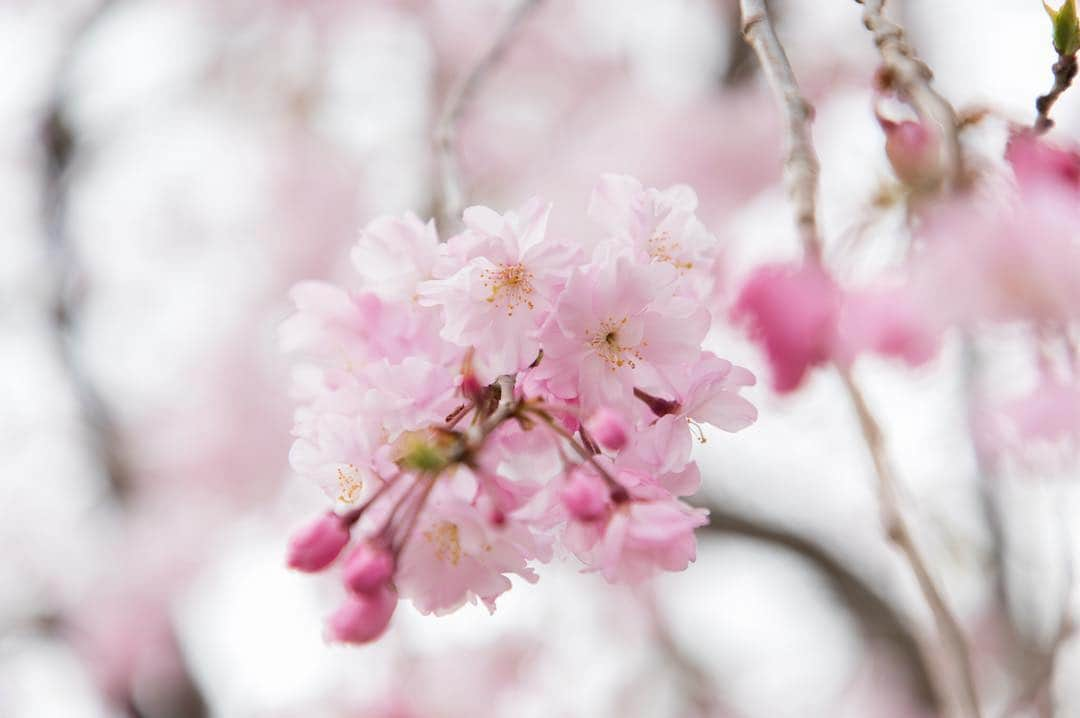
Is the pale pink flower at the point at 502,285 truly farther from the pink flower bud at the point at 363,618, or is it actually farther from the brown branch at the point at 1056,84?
the brown branch at the point at 1056,84

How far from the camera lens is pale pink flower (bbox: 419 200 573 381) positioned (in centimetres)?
69

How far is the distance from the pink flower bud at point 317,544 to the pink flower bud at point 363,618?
3 centimetres

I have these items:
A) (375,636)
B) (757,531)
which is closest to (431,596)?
(375,636)

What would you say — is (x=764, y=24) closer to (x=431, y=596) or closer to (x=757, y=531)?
(x=431, y=596)

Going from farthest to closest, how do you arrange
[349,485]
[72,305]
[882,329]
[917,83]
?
1. [72,305]
2. [882,329]
3. [349,485]
4. [917,83]

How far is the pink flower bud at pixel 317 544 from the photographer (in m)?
0.70

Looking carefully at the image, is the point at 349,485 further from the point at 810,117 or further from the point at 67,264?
the point at 67,264

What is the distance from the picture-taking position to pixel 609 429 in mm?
649

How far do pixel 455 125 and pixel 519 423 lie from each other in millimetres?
474

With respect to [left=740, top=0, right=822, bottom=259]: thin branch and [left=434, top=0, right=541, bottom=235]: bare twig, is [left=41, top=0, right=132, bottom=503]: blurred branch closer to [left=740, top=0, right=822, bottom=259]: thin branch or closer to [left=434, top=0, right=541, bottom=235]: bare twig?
[left=434, top=0, right=541, bottom=235]: bare twig

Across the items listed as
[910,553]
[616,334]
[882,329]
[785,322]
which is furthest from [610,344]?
[882,329]

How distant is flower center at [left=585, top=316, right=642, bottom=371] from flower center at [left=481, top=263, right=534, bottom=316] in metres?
0.05

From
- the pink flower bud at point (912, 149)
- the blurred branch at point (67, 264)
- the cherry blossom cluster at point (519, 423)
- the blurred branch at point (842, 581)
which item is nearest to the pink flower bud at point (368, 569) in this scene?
the cherry blossom cluster at point (519, 423)

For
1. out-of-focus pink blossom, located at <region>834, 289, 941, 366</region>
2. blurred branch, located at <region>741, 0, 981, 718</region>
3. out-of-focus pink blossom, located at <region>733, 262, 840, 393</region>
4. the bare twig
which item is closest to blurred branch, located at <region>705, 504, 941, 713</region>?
out-of-focus pink blossom, located at <region>834, 289, 941, 366</region>
